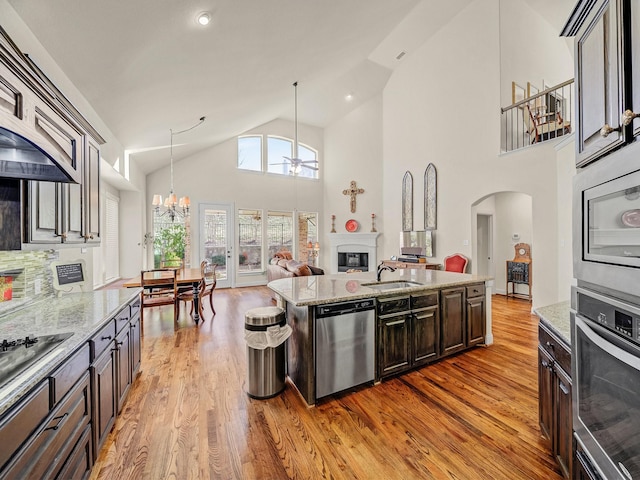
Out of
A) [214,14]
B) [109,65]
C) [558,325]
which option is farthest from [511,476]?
[109,65]

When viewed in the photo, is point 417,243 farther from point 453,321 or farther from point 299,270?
point 453,321

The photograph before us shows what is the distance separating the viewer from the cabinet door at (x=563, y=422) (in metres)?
1.31

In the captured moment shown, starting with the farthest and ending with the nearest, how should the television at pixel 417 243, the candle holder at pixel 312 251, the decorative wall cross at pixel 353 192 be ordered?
the candle holder at pixel 312 251, the decorative wall cross at pixel 353 192, the television at pixel 417 243

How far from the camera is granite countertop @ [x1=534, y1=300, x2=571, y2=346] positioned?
137cm

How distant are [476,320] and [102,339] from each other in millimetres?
3471

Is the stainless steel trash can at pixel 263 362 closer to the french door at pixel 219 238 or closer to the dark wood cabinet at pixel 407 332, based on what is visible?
the dark wood cabinet at pixel 407 332

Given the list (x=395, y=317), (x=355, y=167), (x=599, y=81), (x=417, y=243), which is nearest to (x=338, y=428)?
(x=395, y=317)

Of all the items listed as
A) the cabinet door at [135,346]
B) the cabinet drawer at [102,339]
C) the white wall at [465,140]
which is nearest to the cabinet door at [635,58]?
the cabinet drawer at [102,339]

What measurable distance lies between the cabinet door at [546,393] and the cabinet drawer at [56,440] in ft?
7.68

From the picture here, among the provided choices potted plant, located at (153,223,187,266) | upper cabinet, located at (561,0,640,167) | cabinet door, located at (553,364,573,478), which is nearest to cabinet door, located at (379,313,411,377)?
→ cabinet door, located at (553,364,573,478)

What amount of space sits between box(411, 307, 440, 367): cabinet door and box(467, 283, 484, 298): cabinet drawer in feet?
1.74

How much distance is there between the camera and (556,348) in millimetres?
1457

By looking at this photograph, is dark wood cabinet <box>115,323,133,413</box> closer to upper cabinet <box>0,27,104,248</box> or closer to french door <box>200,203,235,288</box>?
upper cabinet <box>0,27,104,248</box>

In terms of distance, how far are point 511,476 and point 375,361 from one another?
111 cm
